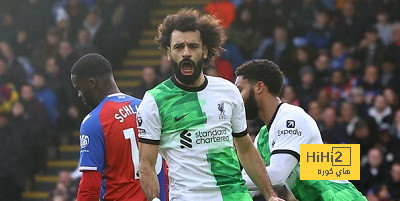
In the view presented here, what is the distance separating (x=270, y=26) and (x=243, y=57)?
31.5 inches

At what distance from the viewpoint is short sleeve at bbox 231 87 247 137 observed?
6934mm

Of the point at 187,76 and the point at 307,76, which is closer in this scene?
the point at 187,76

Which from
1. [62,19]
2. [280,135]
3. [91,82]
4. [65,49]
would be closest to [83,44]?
[65,49]

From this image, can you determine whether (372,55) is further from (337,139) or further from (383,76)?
(337,139)

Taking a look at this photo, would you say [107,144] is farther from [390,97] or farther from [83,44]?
[83,44]

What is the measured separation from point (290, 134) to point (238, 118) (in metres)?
0.75

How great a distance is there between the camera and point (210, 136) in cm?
674

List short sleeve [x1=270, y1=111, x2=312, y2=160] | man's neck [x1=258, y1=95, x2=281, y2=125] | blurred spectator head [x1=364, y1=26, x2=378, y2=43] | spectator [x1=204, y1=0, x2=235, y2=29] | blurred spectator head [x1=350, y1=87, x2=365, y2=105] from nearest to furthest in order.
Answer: short sleeve [x1=270, y1=111, x2=312, y2=160]
man's neck [x1=258, y1=95, x2=281, y2=125]
blurred spectator head [x1=350, y1=87, x2=365, y2=105]
blurred spectator head [x1=364, y1=26, x2=378, y2=43]
spectator [x1=204, y1=0, x2=235, y2=29]

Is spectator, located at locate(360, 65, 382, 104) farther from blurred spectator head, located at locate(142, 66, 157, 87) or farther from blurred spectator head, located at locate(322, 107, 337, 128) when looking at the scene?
blurred spectator head, located at locate(142, 66, 157, 87)

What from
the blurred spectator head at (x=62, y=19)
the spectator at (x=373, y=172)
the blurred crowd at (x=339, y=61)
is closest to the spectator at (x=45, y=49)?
the blurred spectator head at (x=62, y=19)

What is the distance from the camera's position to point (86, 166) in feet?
24.2

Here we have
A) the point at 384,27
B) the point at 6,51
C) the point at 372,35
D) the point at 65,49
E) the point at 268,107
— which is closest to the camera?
the point at 268,107

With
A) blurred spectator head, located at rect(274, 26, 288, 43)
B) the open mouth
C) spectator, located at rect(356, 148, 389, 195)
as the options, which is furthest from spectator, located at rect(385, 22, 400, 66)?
the open mouth

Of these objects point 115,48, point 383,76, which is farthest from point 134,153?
point 115,48
